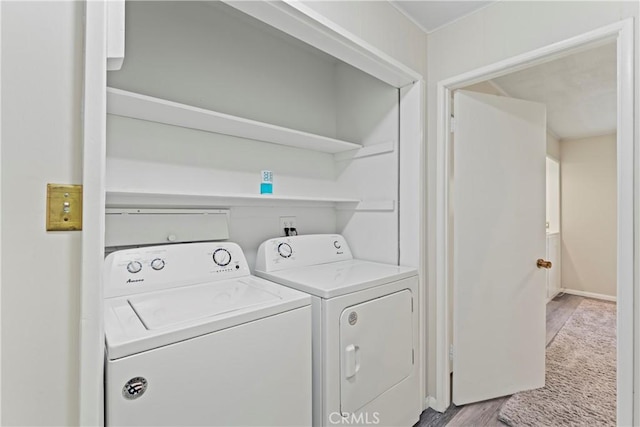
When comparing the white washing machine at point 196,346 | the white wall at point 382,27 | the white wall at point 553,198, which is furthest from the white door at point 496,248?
the white wall at point 553,198

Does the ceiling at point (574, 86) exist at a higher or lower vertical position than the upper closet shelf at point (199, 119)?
higher

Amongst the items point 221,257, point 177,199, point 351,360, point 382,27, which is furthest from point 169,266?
point 382,27

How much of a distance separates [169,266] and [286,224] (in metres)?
0.84

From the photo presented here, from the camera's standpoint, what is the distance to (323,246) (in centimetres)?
207

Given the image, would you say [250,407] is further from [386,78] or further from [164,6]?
[164,6]

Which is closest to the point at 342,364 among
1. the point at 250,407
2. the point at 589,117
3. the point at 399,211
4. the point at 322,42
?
the point at 250,407

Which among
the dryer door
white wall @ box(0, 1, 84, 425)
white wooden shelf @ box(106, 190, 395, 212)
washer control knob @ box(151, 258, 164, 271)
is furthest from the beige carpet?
white wall @ box(0, 1, 84, 425)

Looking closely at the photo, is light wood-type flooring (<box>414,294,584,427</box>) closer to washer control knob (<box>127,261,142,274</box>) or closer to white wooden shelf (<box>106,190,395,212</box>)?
white wooden shelf (<box>106,190,395,212</box>)

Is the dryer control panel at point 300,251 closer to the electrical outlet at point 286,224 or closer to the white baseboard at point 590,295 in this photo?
the electrical outlet at point 286,224

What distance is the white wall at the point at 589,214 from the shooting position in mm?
4449

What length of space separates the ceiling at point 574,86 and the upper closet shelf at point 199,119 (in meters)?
1.87

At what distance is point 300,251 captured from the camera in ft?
6.31

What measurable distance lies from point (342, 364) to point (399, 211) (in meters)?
1.02

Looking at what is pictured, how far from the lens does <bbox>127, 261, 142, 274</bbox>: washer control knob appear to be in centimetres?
132
